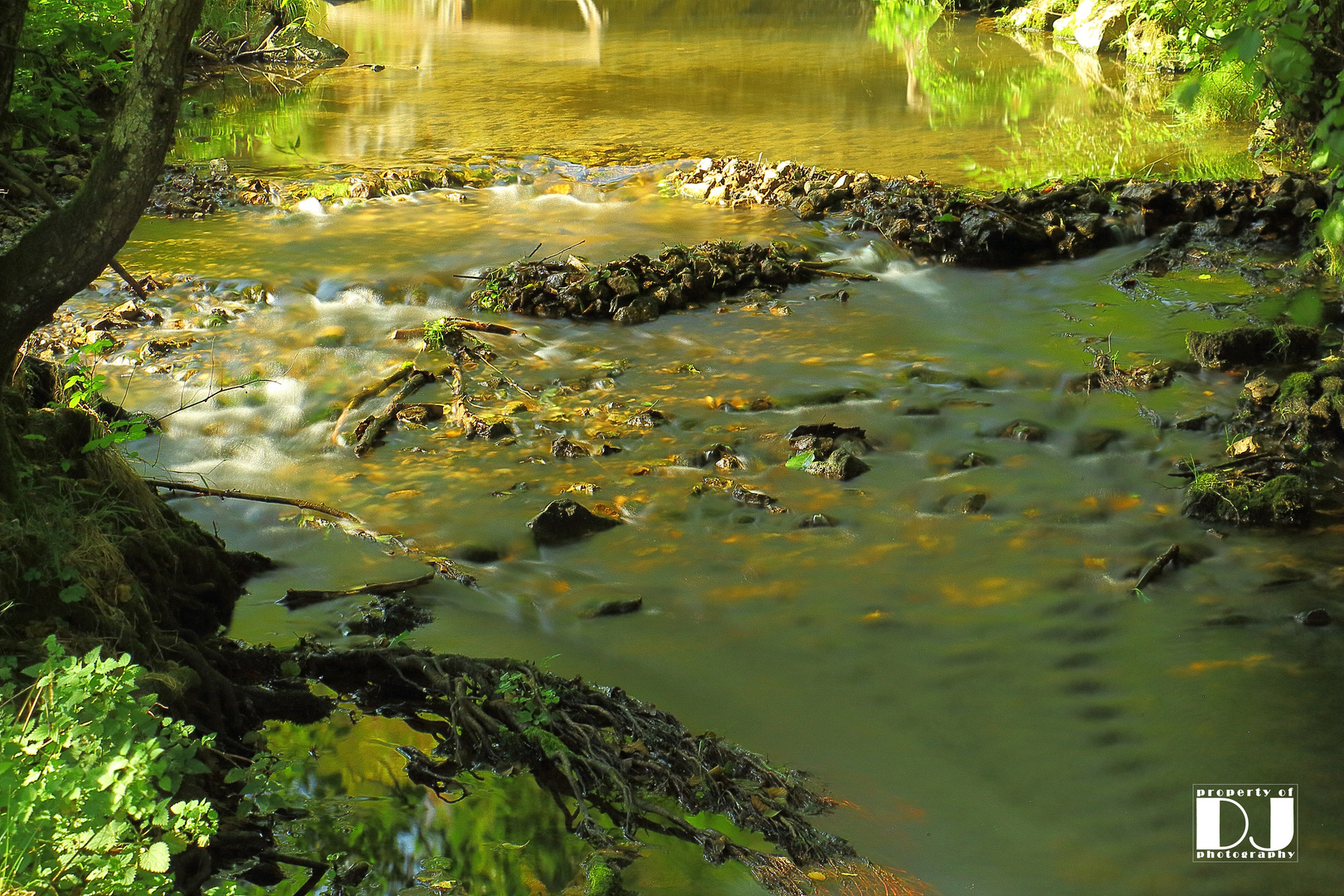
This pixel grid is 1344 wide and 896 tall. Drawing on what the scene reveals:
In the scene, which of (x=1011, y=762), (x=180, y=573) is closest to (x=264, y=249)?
(x=180, y=573)

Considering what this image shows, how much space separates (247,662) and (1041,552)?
13.1ft

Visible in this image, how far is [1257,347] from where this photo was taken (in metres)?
7.96

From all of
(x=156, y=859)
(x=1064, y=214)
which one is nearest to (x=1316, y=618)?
(x=156, y=859)

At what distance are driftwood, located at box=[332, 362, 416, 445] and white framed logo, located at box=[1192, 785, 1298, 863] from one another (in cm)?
572

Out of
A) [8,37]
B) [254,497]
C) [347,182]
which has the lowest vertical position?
[254,497]

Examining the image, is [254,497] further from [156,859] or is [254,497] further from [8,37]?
[156,859]

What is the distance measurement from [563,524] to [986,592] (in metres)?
2.30

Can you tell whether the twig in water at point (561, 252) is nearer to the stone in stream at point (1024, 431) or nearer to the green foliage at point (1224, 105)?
the stone in stream at point (1024, 431)

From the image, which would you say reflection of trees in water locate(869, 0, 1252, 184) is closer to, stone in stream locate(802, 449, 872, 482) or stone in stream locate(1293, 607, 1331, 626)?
stone in stream locate(802, 449, 872, 482)

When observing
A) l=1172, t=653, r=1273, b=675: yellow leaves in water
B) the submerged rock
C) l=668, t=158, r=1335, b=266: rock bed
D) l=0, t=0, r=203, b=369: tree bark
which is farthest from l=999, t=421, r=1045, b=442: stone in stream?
l=0, t=0, r=203, b=369: tree bark

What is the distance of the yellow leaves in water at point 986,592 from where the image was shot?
540 cm

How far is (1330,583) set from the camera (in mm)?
5375

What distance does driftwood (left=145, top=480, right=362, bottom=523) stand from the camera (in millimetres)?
5625

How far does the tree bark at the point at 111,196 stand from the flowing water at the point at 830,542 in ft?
6.09
